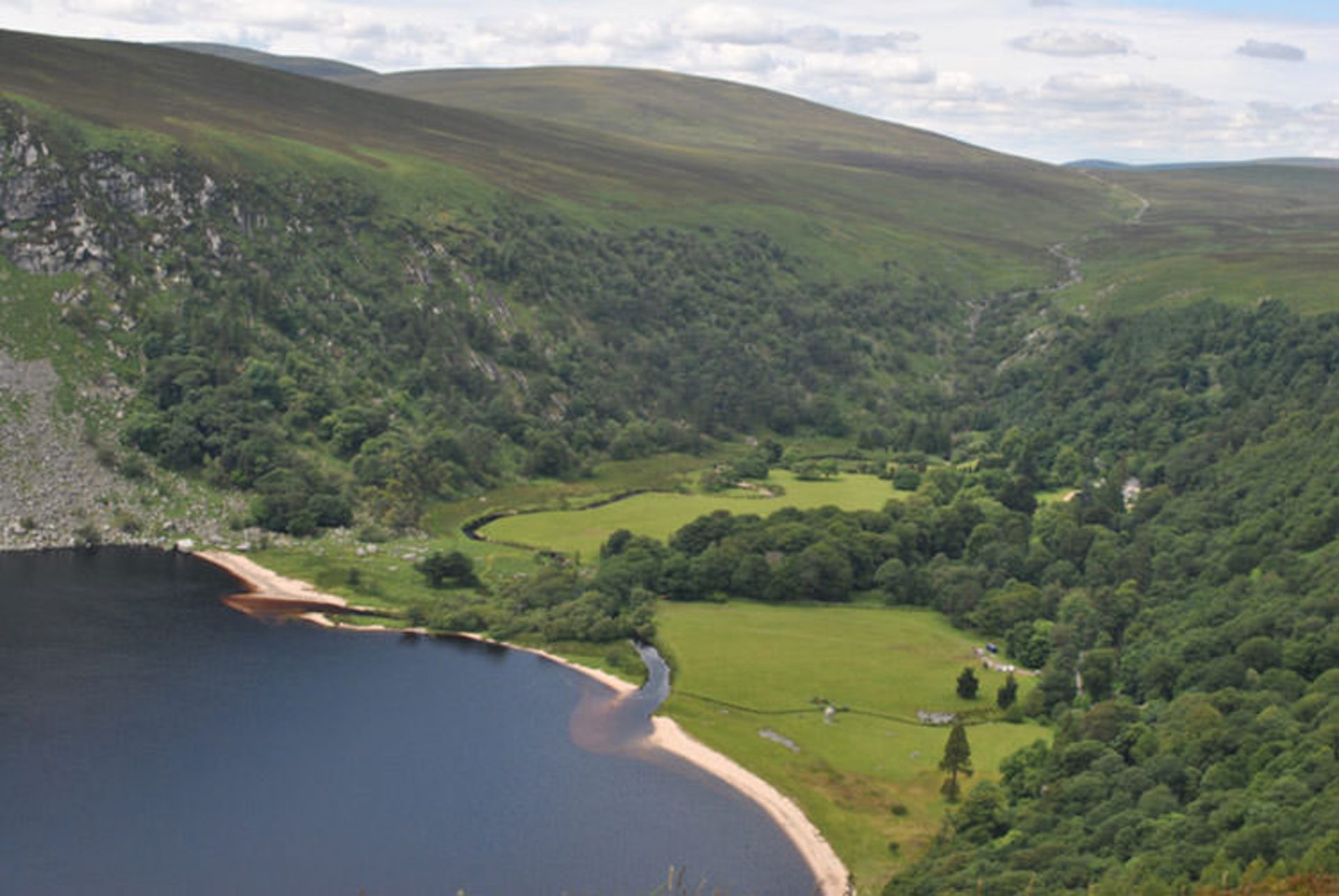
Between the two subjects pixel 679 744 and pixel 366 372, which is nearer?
pixel 679 744

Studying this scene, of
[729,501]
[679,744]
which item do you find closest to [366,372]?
[729,501]

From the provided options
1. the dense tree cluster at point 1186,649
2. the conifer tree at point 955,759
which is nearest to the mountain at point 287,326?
the dense tree cluster at point 1186,649

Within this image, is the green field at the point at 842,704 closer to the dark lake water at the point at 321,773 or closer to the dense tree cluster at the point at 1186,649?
the dense tree cluster at the point at 1186,649

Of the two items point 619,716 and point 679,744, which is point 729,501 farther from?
point 679,744

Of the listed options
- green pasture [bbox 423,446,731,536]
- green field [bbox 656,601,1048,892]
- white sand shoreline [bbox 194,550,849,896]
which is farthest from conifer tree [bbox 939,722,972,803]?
green pasture [bbox 423,446,731,536]

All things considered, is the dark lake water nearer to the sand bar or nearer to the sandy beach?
the sandy beach

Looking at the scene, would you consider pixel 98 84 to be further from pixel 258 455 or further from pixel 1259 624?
pixel 1259 624

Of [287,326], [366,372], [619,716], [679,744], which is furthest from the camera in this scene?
[287,326]

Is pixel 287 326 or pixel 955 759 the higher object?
pixel 287 326
